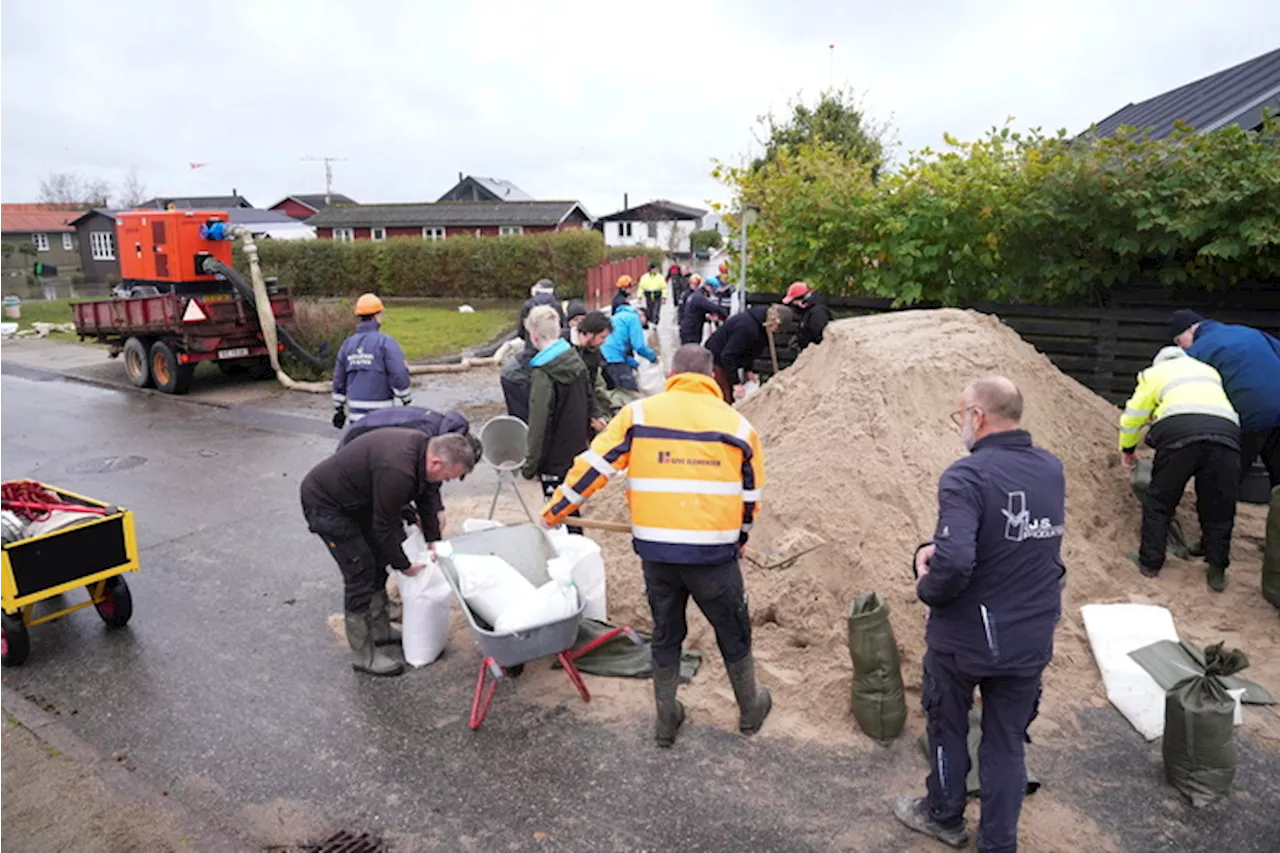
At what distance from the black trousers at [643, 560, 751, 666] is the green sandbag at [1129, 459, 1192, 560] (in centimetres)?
369

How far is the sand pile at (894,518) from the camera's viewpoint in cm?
492

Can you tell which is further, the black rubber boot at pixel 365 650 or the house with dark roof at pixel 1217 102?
the house with dark roof at pixel 1217 102

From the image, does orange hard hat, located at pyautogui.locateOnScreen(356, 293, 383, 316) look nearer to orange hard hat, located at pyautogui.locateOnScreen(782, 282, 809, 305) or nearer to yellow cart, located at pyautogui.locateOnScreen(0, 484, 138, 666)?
yellow cart, located at pyautogui.locateOnScreen(0, 484, 138, 666)

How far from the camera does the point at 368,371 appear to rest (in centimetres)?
769

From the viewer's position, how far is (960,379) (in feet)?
20.7

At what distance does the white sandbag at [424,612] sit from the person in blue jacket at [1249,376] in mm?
5660

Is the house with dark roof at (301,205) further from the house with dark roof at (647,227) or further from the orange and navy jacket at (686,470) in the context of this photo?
the orange and navy jacket at (686,470)

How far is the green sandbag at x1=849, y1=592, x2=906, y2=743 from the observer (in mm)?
4324

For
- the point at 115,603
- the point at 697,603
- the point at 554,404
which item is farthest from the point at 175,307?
the point at 697,603

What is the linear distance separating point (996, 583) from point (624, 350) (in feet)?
22.8

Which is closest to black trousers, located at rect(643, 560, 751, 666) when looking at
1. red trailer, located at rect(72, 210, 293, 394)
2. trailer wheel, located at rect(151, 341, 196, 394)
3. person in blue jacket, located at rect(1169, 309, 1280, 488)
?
person in blue jacket, located at rect(1169, 309, 1280, 488)

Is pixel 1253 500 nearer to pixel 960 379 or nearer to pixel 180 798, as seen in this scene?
pixel 960 379

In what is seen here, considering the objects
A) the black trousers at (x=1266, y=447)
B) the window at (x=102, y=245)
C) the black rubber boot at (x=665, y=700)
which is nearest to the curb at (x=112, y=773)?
the black rubber boot at (x=665, y=700)

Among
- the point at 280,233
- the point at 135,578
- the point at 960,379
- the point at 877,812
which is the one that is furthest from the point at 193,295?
the point at 280,233
